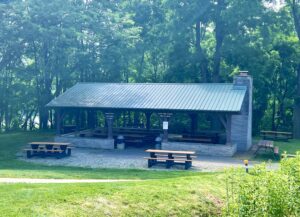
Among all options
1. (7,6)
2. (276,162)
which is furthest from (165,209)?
(7,6)

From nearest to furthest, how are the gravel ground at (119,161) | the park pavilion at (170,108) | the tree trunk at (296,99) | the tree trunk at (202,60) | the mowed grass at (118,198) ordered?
the mowed grass at (118,198) → the gravel ground at (119,161) → the park pavilion at (170,108) → the tree trunk at (296,99) → the tree trunk at (202,60)

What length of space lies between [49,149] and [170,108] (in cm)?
648

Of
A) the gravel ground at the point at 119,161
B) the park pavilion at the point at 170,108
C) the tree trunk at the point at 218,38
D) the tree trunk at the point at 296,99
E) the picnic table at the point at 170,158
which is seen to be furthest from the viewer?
the tree trunk at the point at 218,38

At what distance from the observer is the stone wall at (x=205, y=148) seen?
64.2 feet

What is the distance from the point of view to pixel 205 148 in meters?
20.0

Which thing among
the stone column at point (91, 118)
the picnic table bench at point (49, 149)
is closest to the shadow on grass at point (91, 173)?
the picnic table bench at point (49, 149)

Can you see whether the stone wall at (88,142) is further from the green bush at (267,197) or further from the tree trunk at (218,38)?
the green bush at (267,197)

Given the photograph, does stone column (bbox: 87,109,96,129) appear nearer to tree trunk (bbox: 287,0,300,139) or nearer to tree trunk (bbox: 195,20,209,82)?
tree trunk (bbox: 195,20,209,82)

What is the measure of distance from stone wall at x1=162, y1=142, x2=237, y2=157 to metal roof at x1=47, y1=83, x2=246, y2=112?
187cm

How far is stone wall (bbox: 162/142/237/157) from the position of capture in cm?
1958

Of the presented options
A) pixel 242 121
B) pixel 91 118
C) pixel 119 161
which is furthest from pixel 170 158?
pixel 91 118

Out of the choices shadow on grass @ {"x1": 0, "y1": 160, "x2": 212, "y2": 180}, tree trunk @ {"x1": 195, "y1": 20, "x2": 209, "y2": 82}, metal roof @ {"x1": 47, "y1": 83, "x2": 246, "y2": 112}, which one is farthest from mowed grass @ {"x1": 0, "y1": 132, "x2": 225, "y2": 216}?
tree trunk @ {"x1": 195, "y1": 20, "x2": 209, "y2": 82}

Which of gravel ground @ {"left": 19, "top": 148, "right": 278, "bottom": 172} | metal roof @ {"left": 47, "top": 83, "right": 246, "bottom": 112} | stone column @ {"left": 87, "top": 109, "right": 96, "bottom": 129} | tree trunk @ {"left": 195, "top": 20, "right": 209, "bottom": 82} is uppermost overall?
tree trunk @ {"left": 195, "top": 20, "right": 209, "bottom": 82}

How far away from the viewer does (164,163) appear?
1678 cm
